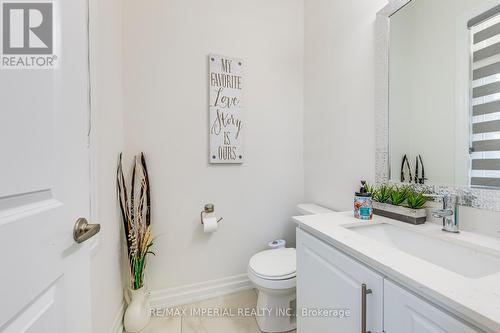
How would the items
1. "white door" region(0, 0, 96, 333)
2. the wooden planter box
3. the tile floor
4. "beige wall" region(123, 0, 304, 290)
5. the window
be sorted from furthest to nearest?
"beige wall" region(123, 0, 304, 290) < the tile floor < the wooden planter box < the window < "white door" region(0, 0, 96, 333)

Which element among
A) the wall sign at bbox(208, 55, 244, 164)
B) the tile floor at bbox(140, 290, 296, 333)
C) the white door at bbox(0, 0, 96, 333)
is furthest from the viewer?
the wall sign at bbox(208, 55, 244, 164)


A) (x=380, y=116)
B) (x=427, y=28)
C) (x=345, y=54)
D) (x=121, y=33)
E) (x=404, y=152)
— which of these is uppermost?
(x=121, y=33)

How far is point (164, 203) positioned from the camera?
1.71m

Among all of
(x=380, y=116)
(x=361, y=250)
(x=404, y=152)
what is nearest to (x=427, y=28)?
(x=380, y=116)

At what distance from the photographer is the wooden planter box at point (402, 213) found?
106 cm

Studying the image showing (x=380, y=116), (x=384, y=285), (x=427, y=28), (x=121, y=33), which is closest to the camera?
(x=384, y=285)

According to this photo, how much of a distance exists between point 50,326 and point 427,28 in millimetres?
1797

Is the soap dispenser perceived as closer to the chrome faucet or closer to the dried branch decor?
the chrome faucet

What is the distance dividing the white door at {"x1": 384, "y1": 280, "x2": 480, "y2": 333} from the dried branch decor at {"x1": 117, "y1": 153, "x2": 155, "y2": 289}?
1.40 metres

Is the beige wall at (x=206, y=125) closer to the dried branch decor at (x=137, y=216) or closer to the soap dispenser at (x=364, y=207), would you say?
the dried branch decor at (x=137, y=216)

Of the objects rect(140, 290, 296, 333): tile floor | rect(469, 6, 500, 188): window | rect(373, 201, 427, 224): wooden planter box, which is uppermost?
rect(469, 6, 500, 188): window

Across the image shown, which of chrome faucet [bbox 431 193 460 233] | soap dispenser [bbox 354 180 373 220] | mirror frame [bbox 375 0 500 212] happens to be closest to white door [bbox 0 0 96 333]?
soap dispenser [bbox 354 180 373 220]

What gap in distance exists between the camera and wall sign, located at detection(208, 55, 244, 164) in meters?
1.80

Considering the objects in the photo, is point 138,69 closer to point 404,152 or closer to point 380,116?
point 380,116
